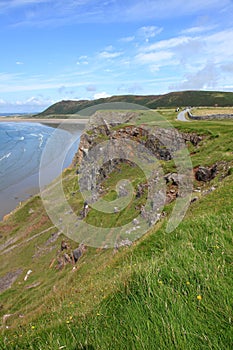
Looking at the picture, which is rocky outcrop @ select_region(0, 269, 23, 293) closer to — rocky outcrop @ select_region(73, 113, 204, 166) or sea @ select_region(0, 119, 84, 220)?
rocky outcrop @ select_region(73, 113, 204, 166)

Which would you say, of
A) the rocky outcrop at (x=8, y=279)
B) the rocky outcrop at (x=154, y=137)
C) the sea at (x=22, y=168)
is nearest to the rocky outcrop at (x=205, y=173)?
the rocky outcrop at (x=154, y=137)

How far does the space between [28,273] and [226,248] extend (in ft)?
115

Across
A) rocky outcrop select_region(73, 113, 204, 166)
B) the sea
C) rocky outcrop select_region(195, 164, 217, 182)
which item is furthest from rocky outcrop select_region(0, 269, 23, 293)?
the sea

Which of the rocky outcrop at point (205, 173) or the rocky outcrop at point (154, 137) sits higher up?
the rocky outcrop at point (154, 137)

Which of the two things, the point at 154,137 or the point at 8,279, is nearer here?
the point at 8,279

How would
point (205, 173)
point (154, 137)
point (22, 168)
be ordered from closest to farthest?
point (205, 173) → point (154, 137) → point (22, 168)

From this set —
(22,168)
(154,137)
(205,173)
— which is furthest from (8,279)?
(22,168)

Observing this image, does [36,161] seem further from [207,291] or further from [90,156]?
[207,291]

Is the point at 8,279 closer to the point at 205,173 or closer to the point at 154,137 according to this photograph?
the point at 205,173

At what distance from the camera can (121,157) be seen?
5100cm

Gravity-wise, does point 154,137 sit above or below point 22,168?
above

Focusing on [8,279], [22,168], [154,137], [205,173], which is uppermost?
[154,137]

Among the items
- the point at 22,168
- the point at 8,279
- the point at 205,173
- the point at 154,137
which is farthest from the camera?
the point at 22,168

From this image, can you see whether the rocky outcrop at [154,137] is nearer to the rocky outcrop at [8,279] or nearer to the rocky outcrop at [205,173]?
the rocky outcrop at [205,173]
